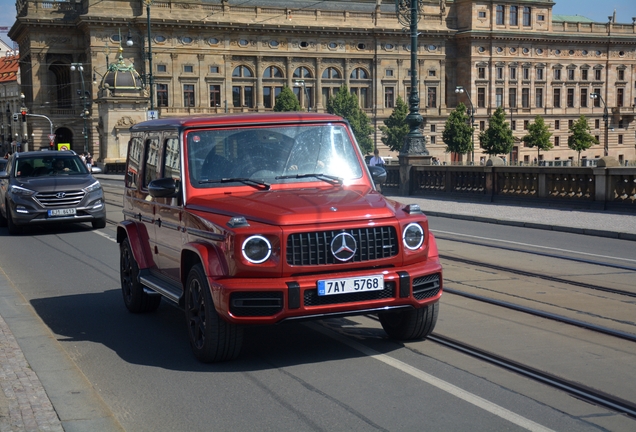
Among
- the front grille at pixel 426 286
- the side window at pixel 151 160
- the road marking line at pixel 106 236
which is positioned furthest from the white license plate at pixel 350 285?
the road marking line at pixel 106 236

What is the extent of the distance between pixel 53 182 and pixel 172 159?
11.5m

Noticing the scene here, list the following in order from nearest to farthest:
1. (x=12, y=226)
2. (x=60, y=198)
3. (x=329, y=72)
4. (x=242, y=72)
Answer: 1. (x=60, y=198)
2. (x=12, y=226)
3. (x=242, y=72)
4. (x=329, y=72)

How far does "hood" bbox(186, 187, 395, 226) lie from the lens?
640cm

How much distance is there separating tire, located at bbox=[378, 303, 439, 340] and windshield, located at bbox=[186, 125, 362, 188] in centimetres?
128

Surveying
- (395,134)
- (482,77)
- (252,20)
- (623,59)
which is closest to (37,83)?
(252,20)

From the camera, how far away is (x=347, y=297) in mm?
6469

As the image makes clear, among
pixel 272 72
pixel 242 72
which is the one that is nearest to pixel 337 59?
pixel 272 72

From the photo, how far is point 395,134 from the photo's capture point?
315 ft

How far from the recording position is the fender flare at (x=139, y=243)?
8688 mm

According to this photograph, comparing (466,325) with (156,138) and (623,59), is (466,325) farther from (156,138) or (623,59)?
(623,59)

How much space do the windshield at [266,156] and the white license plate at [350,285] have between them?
1425 millimetres

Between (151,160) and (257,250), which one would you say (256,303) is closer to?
(257,250)

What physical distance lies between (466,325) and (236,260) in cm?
274

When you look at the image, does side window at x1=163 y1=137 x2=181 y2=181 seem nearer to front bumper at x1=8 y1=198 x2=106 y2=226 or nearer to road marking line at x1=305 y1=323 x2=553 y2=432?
road marking line at x1=305 y1=323 x2=553 y2=432
